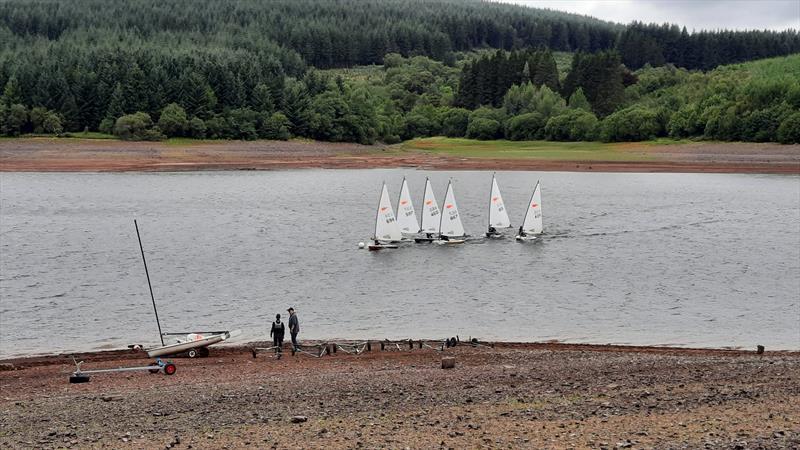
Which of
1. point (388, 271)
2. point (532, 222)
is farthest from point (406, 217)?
point (388, 271)

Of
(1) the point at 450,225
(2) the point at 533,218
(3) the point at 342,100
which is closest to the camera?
(1) the point at 450,225

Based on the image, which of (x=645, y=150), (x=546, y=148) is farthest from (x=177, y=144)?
(x=645, y=150)

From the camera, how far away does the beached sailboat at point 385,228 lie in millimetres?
61500

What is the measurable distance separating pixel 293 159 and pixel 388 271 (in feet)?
288

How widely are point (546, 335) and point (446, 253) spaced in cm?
2404

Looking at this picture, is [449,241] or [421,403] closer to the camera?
[421,403]

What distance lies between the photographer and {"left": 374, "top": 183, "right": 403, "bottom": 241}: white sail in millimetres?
61844

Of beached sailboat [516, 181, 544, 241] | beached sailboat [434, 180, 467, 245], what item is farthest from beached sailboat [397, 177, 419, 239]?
beached sailboat [516, 181, 544, 241]

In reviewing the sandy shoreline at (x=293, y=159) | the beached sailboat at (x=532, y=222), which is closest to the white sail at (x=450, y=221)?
the beached sailboat at (x=532, y=222)

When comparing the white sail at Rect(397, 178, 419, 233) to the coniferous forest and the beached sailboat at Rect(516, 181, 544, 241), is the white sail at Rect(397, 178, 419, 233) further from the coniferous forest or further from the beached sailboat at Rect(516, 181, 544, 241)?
the coniferous forest

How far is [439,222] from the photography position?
6700 cm

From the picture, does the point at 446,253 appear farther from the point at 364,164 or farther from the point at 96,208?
the point at 364,164

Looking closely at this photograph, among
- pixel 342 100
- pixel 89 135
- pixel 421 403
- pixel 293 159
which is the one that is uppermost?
pixel 342 100

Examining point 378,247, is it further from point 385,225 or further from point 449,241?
point 449,241
